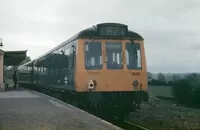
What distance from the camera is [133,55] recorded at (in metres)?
13.6

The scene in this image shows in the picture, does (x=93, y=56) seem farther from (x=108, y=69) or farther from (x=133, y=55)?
(x=133, y=55)

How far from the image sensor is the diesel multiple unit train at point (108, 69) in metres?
12.9

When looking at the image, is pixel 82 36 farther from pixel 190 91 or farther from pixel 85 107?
pixel 190 91

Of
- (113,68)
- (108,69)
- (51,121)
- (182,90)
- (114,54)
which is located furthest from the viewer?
(182,90)

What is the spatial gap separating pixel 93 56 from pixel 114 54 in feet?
2.51

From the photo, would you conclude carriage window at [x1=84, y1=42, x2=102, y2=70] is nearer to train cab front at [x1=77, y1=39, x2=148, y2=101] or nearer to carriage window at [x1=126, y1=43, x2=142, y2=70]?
train cab front at [x1=77, y1=39, x2=148, y2=101]

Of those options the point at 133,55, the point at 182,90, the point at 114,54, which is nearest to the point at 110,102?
the point at 114,54

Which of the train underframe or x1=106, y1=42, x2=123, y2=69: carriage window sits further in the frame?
x1=106, y1=42, x2=123, y2=69: carriage window

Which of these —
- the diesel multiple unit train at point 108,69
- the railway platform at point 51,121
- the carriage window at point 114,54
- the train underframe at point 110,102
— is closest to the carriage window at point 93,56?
the diesel multiple unit train at point 108,69

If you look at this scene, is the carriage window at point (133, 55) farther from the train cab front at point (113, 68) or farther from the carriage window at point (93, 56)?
the carriage window at point (93, 56)

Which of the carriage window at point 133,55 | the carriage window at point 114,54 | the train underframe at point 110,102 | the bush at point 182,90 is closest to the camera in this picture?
the train underframe at point 110,102

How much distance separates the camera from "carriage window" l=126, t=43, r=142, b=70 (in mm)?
13517

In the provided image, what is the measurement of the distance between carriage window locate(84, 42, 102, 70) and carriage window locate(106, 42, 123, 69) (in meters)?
0.31

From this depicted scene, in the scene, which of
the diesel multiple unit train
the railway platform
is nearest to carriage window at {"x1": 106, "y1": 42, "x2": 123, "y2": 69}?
the diesel multiple unit train
